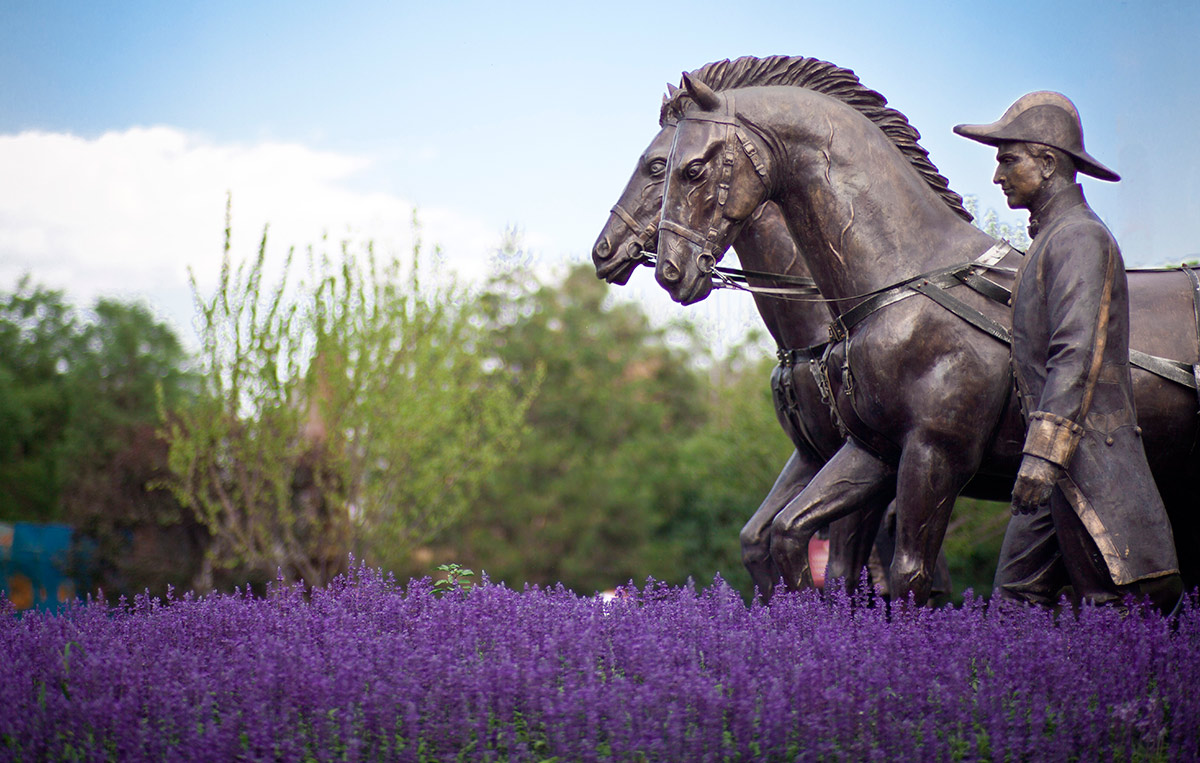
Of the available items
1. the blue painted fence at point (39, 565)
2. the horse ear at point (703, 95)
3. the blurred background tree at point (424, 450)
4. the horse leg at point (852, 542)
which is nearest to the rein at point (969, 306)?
the horse leg at point (852, 542)

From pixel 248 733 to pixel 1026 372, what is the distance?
3126 millimetres

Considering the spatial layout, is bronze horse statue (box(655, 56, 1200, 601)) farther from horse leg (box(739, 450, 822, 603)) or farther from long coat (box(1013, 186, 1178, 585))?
long coat (box(1013, 186, 1178, 585))

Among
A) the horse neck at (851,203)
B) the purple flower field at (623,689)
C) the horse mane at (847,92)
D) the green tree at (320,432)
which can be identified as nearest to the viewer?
the purple flower field at (623,689)

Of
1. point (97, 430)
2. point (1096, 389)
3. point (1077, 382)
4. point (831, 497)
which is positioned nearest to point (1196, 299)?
point (1096, 389)

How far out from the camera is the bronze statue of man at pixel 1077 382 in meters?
4.11

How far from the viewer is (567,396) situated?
1166 inches

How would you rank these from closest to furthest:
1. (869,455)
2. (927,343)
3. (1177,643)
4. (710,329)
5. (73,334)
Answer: (1177,643) < (927,343) < (869,455) < (710,329) < (73,334)

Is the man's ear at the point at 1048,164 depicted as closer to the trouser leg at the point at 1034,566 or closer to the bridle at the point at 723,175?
the bridle at the point at 723,175

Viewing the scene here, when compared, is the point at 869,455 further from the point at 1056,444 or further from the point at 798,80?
the point at 798,80

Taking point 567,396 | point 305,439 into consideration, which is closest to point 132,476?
point 305,439

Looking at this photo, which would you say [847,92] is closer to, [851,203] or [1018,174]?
[851,203]

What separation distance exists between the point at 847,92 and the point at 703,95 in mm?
815

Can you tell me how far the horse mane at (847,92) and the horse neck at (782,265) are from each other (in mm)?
758

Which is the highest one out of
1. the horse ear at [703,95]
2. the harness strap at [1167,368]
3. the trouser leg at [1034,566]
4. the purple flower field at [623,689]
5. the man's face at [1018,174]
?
the horse ear at [703,95]
